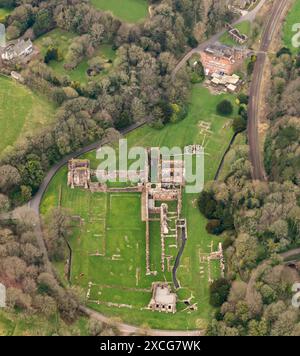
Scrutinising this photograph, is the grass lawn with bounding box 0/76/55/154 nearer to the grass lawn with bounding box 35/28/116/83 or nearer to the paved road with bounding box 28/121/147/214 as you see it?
the paved road with bounding box 28/121/147/214

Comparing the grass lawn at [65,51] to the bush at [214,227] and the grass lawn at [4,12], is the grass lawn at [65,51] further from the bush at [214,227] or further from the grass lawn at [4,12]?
the bush at [214,227]

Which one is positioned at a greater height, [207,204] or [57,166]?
[57,166]

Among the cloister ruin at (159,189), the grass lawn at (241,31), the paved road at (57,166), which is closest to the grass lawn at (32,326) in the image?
the cloister ruin at (159,189)

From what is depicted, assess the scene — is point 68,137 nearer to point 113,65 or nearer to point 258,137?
point 113,65

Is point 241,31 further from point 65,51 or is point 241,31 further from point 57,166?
point 57,166

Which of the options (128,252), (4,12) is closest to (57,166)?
(128,252)
